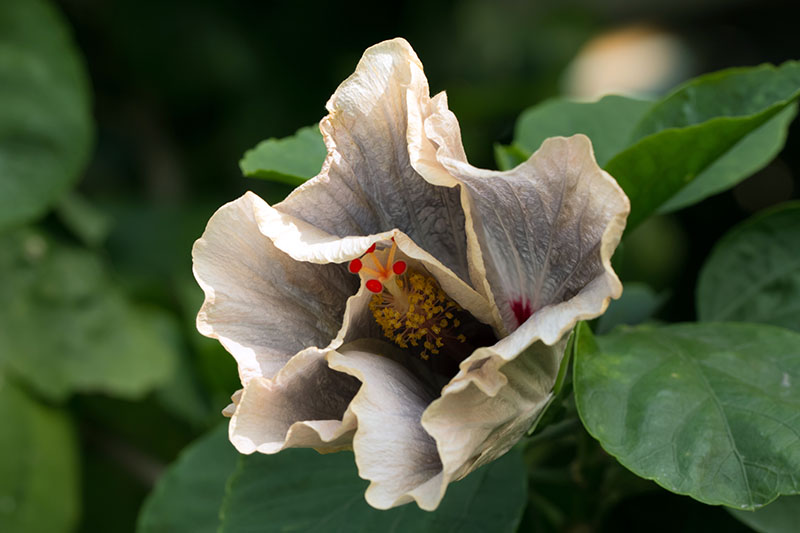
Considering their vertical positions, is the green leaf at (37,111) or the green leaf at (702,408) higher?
the green leaf at (702,408)

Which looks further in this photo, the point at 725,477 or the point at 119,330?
the point at 119,330

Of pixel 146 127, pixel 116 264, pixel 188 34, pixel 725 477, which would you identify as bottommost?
pixel 116 264

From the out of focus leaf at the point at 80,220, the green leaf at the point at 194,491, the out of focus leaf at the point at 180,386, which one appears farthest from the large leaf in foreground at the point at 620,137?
the out of focus leaf at the point at 80,220

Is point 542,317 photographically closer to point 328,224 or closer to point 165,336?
point 328,224

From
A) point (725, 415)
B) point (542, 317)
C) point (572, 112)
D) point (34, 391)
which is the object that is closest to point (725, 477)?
point (725, 415)

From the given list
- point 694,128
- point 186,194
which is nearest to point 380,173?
point 694,128

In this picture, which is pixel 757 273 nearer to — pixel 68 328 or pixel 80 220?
pixel 68 328

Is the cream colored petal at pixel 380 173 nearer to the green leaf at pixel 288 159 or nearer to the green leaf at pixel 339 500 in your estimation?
the green leaf at pixel 288 159
